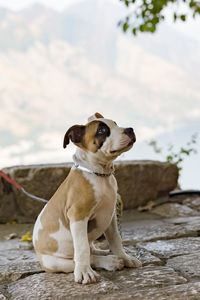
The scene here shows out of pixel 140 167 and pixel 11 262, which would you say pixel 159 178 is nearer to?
pixel 140 167

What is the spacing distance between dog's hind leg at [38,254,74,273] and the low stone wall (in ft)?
6.99

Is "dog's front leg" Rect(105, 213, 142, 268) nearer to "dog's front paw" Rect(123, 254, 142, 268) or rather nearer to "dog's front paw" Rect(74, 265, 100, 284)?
"dog's front paw" Rect(123, 254, 142, 268)

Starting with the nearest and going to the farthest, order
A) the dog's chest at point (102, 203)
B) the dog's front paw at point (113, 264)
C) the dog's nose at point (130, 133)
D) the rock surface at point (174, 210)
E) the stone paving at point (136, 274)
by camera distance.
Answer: the stone paving at point (136, 274) → the dog's nose at point (130, 133) → the dog's chest at point (102, 203) → the dog's front paw at point (113, 264) → the rock surface at point (174, 210)

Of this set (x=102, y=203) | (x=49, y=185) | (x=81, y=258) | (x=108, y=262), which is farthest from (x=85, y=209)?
(x=49, y=185)

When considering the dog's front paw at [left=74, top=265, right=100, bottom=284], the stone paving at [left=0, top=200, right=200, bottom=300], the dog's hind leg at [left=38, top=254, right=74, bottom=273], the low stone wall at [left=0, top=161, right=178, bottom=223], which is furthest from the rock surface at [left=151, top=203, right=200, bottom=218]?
the dog's front paw at [left=74, top=265, right=100, bottom=284]

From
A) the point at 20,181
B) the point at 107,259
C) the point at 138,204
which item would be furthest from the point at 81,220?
the point at 138,204

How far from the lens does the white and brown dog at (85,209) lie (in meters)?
1.99

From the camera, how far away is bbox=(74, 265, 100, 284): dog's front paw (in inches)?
77.1

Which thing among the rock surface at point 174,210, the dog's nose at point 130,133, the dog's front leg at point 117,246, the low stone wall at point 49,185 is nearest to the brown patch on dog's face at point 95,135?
the dog's nose at point 130,133

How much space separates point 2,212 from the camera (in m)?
4.33

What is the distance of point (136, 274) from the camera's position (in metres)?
2.13

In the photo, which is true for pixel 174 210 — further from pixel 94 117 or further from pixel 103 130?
pixel 103 130

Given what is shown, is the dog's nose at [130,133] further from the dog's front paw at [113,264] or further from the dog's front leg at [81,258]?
the dog's front paw at [113,264]

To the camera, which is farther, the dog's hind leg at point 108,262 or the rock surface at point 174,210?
the rock surface at point 174,210
